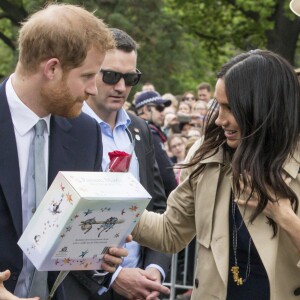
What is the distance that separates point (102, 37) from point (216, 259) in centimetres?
113

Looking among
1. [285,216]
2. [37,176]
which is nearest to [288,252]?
[285,216]

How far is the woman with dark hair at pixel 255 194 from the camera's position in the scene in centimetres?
398

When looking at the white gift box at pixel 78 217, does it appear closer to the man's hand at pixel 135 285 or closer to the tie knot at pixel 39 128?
the tie knot at pixel 39 128

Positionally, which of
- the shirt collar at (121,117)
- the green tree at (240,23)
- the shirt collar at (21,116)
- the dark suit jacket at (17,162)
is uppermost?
the shirt collar at (21,116)

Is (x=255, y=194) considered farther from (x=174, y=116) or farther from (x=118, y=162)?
(x=174, y=116)

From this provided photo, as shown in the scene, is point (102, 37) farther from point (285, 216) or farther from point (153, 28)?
point (153, 28)

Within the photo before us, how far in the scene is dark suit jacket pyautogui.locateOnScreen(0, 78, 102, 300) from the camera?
3.70m

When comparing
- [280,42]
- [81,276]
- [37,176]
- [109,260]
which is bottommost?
[280,42]

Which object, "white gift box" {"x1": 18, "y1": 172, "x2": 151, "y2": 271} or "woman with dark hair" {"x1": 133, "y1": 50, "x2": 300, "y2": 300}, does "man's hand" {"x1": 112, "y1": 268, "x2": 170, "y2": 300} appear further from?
"white gift box" {"x1": 18, "y1": 172, "x2": 151, "y2": 271}

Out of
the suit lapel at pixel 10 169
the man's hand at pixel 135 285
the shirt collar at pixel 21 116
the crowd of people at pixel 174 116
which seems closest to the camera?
the suit lapel at pixel 10 169

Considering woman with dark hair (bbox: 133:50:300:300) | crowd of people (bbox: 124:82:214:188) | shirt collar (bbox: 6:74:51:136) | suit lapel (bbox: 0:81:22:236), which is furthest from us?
crowd of people (bbox: 124:82:214:188)

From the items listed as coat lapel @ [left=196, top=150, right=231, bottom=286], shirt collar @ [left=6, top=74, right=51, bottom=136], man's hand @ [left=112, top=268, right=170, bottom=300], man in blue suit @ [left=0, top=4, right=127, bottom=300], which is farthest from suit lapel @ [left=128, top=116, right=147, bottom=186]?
shirt collar @ [left=6, top=74, right=51, bottom=136]

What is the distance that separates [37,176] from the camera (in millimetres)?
3748

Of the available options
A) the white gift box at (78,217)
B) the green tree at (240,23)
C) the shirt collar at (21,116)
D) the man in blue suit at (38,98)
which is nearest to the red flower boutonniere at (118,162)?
the white gift box at (78,217)
